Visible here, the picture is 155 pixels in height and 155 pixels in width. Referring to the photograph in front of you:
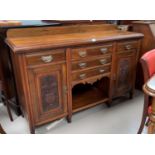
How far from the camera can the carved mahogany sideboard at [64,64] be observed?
1.39 metres

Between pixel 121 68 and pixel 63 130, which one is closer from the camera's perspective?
pixel 63 130

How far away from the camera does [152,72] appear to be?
51.3 inches

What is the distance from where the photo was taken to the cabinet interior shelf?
1944 mm

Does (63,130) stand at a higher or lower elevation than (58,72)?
lower

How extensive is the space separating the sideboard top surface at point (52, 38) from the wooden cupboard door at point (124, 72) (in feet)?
0.75

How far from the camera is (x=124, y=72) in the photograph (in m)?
1.97

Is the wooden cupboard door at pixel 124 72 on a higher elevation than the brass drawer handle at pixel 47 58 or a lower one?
lower

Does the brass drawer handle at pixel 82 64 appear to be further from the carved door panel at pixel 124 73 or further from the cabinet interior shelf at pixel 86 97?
the cabinet interior shelf at pixel 86 97

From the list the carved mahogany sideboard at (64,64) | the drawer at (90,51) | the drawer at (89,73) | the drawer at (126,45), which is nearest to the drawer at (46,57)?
the carved mahogany sideboard at (64,64)

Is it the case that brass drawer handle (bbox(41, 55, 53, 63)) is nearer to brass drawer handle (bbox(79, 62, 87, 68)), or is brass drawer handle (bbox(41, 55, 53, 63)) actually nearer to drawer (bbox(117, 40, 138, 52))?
brass drawer handle (bbox(79, 62, 87, 68))

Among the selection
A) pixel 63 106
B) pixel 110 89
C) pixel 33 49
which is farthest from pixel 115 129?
pixel 33 49

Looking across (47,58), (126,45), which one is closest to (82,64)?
(47,58)

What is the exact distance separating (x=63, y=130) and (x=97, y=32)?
113 cm

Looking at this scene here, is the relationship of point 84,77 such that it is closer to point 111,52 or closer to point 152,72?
point 111,52
